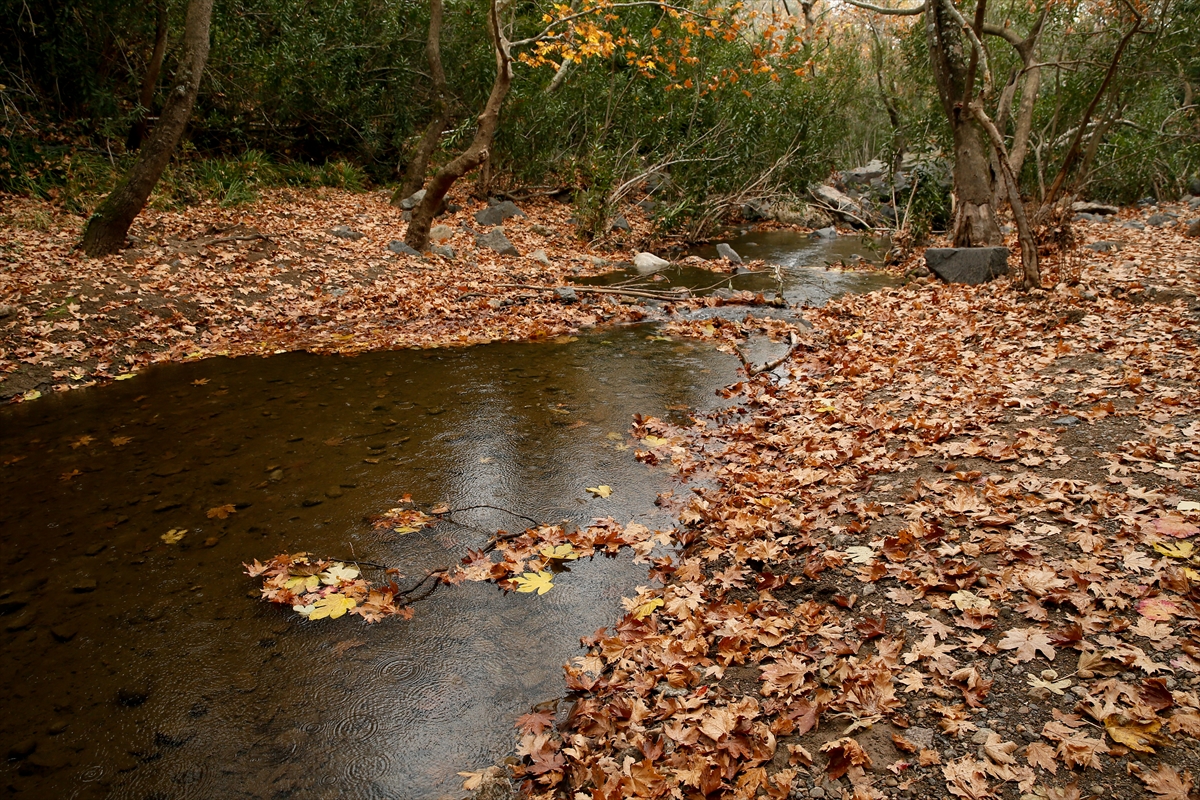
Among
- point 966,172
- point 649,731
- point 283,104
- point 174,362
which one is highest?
point 283,104

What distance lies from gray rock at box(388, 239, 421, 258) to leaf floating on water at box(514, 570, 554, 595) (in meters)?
9.48

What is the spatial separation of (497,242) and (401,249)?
2.44 metres

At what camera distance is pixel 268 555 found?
13.5 feet

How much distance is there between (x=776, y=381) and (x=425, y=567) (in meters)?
4.53

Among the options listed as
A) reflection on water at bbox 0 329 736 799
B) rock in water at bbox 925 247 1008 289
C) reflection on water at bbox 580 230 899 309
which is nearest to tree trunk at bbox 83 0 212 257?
reflection on water at bbox 0 329 736 799

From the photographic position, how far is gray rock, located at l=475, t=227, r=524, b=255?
45.6ft

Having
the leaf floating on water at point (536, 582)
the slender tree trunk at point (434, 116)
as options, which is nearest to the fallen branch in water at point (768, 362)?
the leaf floating on water at point (536, 582)

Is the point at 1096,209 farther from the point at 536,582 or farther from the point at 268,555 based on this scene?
the point at 268,555

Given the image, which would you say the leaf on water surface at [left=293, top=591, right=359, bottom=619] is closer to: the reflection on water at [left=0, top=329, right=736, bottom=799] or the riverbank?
the reflection on water at [left=0, top=329, right=736, bottom=799]

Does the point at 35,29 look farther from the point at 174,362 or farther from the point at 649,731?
the point at 649,731

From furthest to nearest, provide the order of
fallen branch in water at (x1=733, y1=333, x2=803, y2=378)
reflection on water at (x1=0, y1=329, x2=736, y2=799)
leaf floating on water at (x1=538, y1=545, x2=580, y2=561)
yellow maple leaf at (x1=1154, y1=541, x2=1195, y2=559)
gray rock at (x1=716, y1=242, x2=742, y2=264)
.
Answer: gray rock at (x1=716, y1=242, x2=742, y2=264) < fallen branch in water at (x1=733, y1=333, x2=803, y2=378) < leaf floating on water at (x1=538, y1=545, x2=580, y2=561) < yellow maple leaf at (x1=1154, y1=541, x2=1195, y2=559) < reflection on water at (x1=0, y1=329, x2=736, y2=799)

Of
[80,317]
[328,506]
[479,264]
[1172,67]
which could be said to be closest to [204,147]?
[479,264]

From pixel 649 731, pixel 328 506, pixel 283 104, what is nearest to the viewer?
pixel 649 731

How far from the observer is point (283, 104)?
639 inches
